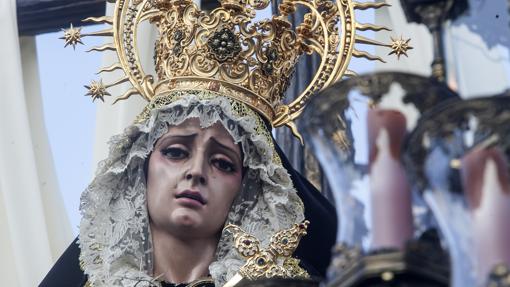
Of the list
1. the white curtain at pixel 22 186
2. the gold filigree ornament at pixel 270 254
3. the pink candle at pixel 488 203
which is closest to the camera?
the pink candle at pixel 488 203

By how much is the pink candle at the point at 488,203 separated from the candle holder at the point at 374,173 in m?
0.14

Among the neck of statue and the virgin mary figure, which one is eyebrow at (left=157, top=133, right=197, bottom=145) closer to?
the virgin mary figure

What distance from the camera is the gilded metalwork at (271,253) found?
4.82m

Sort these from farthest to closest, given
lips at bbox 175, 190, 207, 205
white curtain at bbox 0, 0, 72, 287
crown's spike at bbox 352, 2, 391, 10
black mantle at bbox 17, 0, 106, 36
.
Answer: black mantle at bbox 17, 0, 106, 36
white curtain at bbox 0, 0, 72, 287
crown's spike at bbox 352, 2, 391, 10
lips at bbox 175, 190, 207, 205

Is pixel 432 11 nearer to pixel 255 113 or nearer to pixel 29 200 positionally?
pixel 255 113

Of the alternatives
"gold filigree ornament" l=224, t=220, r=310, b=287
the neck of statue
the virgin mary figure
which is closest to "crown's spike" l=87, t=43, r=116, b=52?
the virgin mary figure

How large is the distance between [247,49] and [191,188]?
1.76 feet

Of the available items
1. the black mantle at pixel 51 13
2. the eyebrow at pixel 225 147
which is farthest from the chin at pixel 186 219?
the black mantle at pixel 51 13

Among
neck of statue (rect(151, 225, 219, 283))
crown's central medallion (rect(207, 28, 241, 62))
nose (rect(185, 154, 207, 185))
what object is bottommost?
neck of statue (rect(151, 225, 219, 283))

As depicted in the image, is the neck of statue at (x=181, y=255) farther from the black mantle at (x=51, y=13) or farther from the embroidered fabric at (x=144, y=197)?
the black mantle at (x=51, y=13)

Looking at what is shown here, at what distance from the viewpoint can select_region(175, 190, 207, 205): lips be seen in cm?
516

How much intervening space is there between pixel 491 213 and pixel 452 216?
0.08 m

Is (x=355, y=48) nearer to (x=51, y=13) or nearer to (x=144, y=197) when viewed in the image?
(x=144, y=197)

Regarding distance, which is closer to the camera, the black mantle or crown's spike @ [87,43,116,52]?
crown's spike @ [87,43,116,52]
